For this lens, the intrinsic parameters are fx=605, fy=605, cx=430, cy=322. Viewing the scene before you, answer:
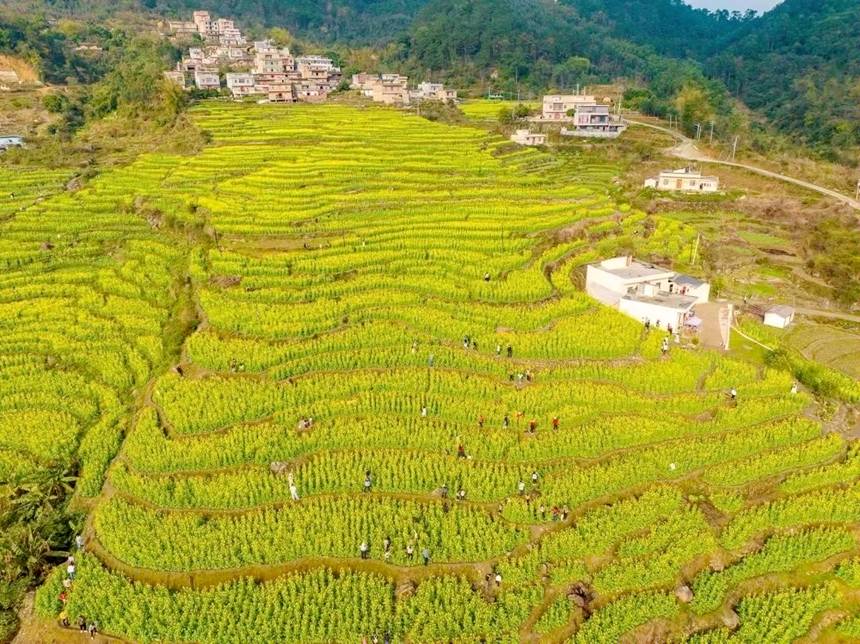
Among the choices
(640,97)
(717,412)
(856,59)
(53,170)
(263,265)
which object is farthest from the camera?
(856,59)

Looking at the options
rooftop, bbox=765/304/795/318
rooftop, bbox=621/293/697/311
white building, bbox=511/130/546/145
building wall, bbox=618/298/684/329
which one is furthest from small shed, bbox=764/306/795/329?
white building, bbox=511/130/546/145

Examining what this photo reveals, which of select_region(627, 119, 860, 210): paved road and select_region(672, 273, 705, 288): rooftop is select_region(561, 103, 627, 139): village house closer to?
select_region(627, 119, 860, 210): paved road

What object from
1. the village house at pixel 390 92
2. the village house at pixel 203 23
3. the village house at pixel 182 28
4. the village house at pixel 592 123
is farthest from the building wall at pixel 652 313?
the village house at pixel 203 23

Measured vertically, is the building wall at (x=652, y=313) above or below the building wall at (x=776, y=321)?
above

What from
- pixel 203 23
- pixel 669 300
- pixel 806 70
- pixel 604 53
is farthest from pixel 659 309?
pixel 203 23

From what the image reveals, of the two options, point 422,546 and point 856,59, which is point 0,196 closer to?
Result: point 422,546

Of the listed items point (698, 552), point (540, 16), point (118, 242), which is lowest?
point (698, 552)

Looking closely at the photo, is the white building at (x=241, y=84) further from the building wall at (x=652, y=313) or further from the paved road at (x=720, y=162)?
the building wall at (x=652, y=313)

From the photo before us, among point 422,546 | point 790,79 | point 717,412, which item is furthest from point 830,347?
point 790,79

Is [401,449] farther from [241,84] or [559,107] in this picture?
[241,84]
